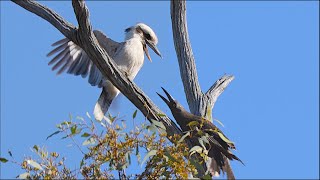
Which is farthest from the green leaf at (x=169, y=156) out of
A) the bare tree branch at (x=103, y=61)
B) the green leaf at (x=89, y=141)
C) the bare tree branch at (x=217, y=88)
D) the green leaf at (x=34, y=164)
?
the bare tree branch at (x=217, y=88)

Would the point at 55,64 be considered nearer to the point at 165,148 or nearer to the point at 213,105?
the point at 213,105

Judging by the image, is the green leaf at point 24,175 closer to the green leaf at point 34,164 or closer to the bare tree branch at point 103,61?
the green leaf at point 34,164

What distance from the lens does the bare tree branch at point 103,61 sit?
16.2 ft

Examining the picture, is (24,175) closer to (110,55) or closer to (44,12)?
(44,12)

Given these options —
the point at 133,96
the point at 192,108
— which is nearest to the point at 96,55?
the point at 133,96

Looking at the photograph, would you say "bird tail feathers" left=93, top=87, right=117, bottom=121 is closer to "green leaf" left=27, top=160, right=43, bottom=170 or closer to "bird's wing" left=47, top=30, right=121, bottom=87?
"bird's wing" left=47, top=30, right=121, bottom=87

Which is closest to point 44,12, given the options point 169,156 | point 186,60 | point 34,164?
point 186,60

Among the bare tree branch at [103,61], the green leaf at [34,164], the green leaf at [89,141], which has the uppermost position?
the bare tree branch at [103,61]

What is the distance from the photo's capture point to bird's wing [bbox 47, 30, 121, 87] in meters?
7.39

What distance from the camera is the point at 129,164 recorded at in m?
3.37

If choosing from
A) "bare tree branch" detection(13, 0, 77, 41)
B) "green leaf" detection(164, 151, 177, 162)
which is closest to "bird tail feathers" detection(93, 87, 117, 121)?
"bare tree branch" detection(13, 0, 77, 41)

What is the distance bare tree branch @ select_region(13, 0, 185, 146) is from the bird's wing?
221 centimetres

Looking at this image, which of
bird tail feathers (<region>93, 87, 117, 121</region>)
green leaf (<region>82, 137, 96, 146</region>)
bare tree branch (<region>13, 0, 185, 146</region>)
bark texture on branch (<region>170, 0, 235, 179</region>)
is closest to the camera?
green leaf (<region>82, 137, 96, 146</region>)

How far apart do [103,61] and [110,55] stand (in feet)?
7.87
